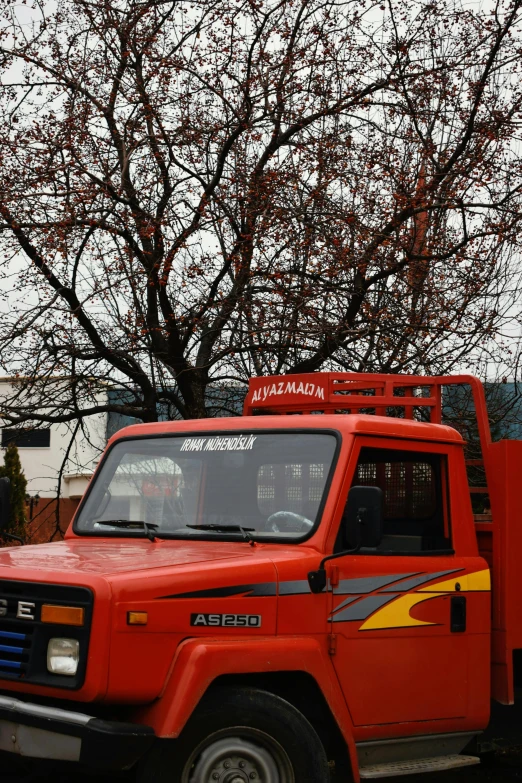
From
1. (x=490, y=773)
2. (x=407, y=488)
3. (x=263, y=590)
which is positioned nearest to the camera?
(x=263, y=590)

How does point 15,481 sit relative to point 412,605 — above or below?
above

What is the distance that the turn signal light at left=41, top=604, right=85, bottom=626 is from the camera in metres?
4.29

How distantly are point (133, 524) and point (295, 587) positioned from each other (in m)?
1.12

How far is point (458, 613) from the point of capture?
18.6 ft

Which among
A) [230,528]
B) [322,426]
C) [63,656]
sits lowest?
[63,656]

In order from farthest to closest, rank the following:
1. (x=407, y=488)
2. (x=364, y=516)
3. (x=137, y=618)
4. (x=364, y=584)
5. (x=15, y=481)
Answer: (x=15, y=481) → (x=407, y=488) → (x=364, y=584) → (x=364, y=516) → (x=137, y=618)

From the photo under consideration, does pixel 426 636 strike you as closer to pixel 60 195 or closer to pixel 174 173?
pixel 60 195

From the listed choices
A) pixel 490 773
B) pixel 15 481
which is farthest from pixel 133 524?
pixel 15 481

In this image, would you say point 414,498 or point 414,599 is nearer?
point 414,599

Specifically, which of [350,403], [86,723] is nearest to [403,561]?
[350,403]

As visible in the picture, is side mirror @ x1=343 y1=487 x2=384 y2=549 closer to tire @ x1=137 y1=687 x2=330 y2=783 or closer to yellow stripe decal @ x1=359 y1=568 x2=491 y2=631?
yellow stripe decal @ x1=359 y1=568 x2=491 y2=631

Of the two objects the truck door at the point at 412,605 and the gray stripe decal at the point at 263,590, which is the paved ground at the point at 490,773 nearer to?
the truck door at the point at 412,605

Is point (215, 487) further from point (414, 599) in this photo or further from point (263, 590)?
point (414, 599)

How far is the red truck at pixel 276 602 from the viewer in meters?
4.32
